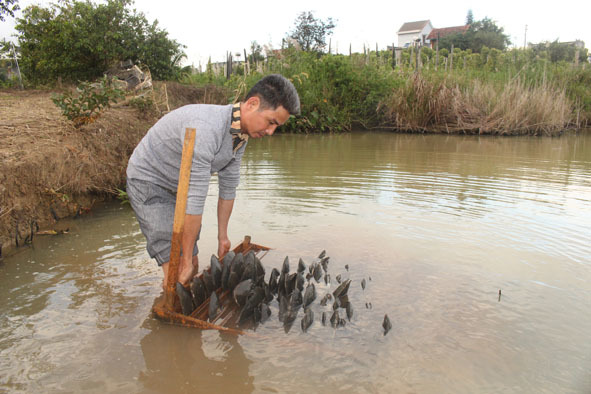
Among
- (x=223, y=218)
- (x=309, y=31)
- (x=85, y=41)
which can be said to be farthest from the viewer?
(x=309, y=31)

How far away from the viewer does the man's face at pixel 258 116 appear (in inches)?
102

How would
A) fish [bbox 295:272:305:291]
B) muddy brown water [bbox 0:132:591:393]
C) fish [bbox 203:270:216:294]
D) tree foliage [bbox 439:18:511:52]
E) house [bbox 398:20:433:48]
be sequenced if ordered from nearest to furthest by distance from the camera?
muddy brown water [bbox 0:132:591:393]
fish [bbox 203:270:216:294]
fish [bbox 295:272:305:291]
tree foliage [bbox 439:18:511:52]
house [bbox 398:20:433:48]

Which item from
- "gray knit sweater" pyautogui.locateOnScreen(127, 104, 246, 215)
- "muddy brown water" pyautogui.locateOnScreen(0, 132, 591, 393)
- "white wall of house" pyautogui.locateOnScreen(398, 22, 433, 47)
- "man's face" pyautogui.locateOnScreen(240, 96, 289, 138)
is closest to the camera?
"muddy brown water" pyautogui.locateOnScreen(0, 132, 591, 393)

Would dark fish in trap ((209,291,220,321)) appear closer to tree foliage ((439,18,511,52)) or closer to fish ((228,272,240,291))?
fish ((228,272,240,291))

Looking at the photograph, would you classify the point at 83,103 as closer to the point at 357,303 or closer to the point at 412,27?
the point at 357,303

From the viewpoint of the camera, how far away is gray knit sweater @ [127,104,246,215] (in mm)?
2479

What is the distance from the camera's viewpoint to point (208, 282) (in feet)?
9.95

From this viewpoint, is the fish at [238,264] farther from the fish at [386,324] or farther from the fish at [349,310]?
the fish at [386,324]

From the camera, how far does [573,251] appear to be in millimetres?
4121

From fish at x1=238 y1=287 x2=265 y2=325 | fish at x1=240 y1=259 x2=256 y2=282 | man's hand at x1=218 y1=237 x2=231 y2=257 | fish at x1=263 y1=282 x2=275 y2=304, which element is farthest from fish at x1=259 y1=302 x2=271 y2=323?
man's hand at x1=218 y1=237 x2=231 y2=257

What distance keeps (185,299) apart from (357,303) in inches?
48.7

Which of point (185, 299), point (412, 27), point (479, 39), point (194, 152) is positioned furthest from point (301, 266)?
point (412, 27)

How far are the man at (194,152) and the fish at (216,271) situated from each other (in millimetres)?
270

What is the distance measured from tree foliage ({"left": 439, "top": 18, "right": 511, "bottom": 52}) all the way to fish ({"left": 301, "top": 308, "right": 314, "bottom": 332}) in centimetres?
5210
